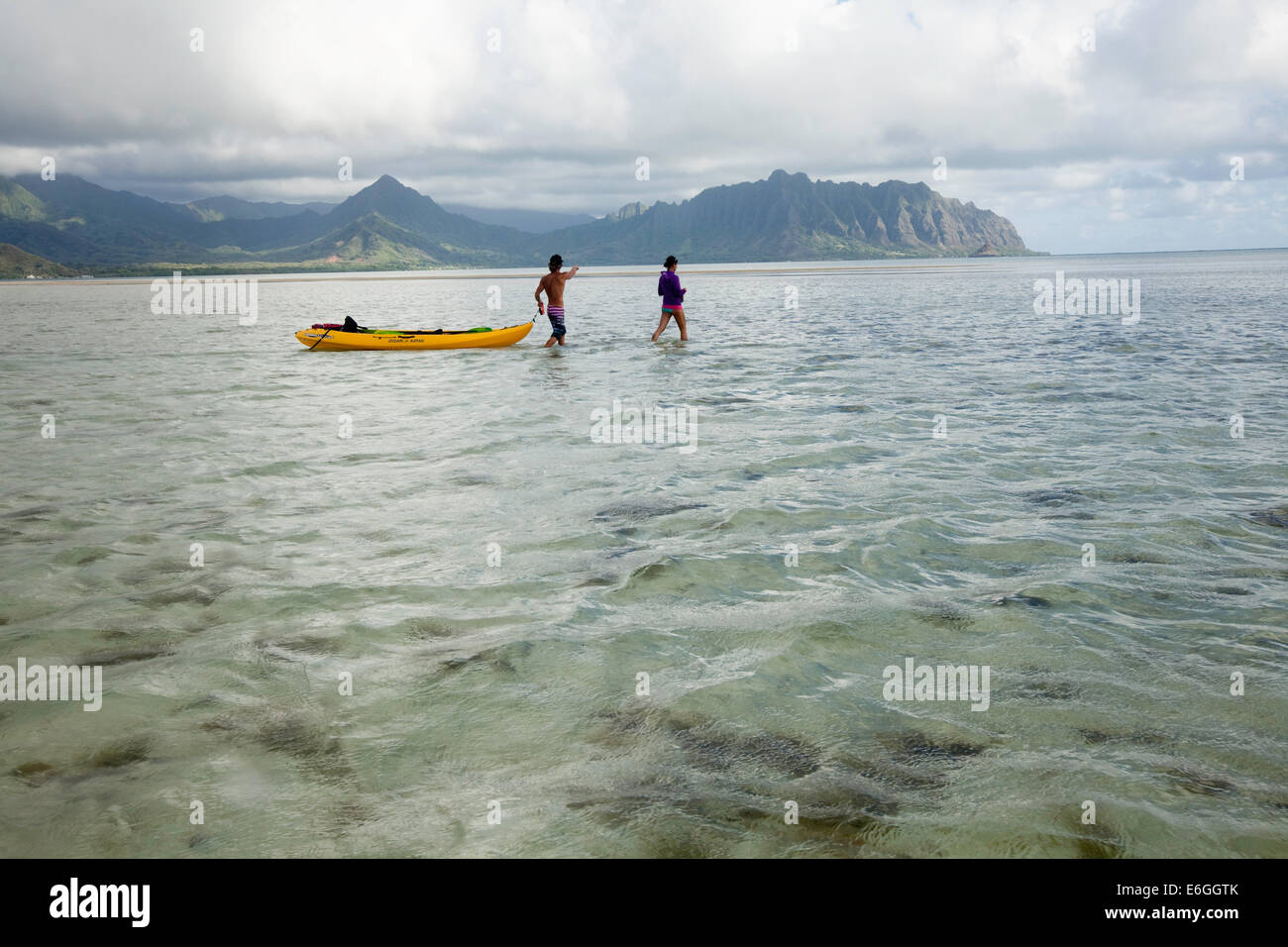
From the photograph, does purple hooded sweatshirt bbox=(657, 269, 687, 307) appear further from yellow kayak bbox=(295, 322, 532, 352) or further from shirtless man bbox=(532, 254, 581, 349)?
yellow kayak bbox=(295, 322, 532, 352)

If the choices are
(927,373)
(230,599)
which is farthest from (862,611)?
(927,373)

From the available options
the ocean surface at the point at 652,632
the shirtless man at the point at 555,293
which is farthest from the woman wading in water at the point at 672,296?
the ocean surface at the point at 652,632

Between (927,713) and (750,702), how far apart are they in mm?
1141

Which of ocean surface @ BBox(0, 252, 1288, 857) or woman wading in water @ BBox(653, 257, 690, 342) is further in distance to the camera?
woman wading in water @ BBox(653, 257, 690, 342)

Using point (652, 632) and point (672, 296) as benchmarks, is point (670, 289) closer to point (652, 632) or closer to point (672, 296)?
point (672, 296)

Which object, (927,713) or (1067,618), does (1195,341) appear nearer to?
(1067,618)

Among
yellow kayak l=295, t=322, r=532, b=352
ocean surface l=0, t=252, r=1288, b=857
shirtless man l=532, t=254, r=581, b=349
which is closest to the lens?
ocean surface l=0, t=252, r=1288, b=857

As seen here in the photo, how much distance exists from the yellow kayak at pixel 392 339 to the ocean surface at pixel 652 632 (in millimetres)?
12714

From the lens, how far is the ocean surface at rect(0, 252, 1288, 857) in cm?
416

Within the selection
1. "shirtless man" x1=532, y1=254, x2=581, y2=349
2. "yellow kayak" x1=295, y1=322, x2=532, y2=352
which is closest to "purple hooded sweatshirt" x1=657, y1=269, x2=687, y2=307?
"shirtless man" x1=532, y1=254, x2=581, y2=349

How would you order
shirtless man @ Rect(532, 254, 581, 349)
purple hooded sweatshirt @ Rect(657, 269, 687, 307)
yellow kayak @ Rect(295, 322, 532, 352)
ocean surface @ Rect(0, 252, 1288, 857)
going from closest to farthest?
ocean surface @ Rect(0, 252, 1288, 857), shirtless man @ Rect(532, 254, 581, 349), yellow kayak @ Rect(295, 322, 532, 352), purple hooded sweatshirt @ Rect(657, 269, 687, 307)

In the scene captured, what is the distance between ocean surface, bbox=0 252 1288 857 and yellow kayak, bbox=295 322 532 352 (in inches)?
501

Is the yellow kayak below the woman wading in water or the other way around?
below

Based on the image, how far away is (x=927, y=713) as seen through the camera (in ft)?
16.9
